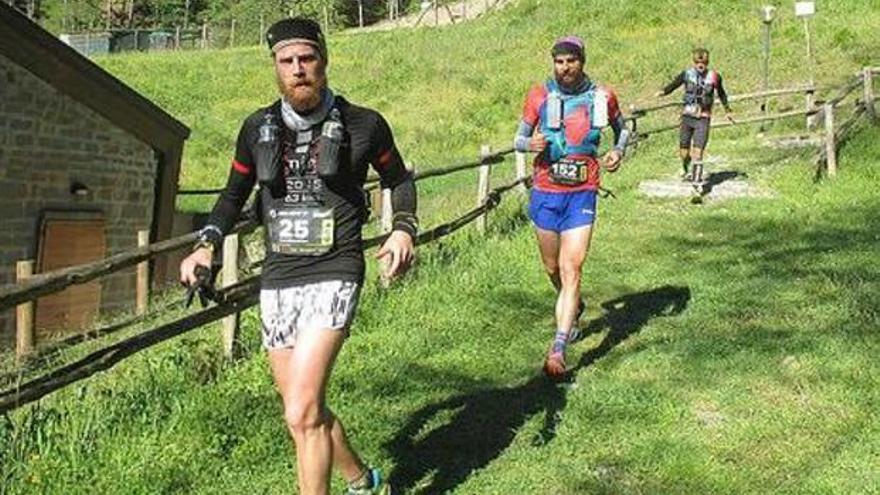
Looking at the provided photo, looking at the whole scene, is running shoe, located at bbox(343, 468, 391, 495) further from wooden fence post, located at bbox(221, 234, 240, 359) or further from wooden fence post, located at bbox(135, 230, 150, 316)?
wooden fence post, located at bbox(135, 230, 150, 316)

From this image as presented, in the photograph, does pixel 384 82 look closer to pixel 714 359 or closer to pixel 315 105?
pixel 714 359

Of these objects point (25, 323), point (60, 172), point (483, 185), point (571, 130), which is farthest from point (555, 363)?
point (60, 172)

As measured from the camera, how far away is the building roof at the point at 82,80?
43.0 feet

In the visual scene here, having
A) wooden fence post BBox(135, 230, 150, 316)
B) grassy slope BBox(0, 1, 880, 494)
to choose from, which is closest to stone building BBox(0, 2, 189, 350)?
wooden fence post BBox(135, 230, 150, 316)

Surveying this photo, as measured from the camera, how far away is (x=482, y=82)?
33.4 m

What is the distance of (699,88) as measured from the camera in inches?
569

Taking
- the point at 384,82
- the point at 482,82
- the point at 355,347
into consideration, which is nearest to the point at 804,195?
the point at 355,347

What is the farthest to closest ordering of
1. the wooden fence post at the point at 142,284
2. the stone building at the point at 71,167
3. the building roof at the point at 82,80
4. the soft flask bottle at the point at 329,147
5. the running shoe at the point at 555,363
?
the wooden fence post at the point at 142,284 < the stone building at the point at 71,167 < the building roof at the point at 82,80 < the running shoe at the point at 555,363 < the soft flask bottle at the point at 329,147

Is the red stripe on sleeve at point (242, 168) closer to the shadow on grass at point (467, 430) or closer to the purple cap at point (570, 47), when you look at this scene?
the shadow on grass at point (467, 430)

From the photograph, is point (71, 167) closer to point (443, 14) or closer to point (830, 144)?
point (830, 144)

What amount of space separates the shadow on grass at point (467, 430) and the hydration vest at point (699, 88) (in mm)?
8070

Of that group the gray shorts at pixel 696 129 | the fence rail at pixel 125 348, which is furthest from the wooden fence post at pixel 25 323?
the gray shorts at pixel 696 129

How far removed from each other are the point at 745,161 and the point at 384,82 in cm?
1946

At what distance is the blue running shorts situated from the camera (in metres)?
6.55
